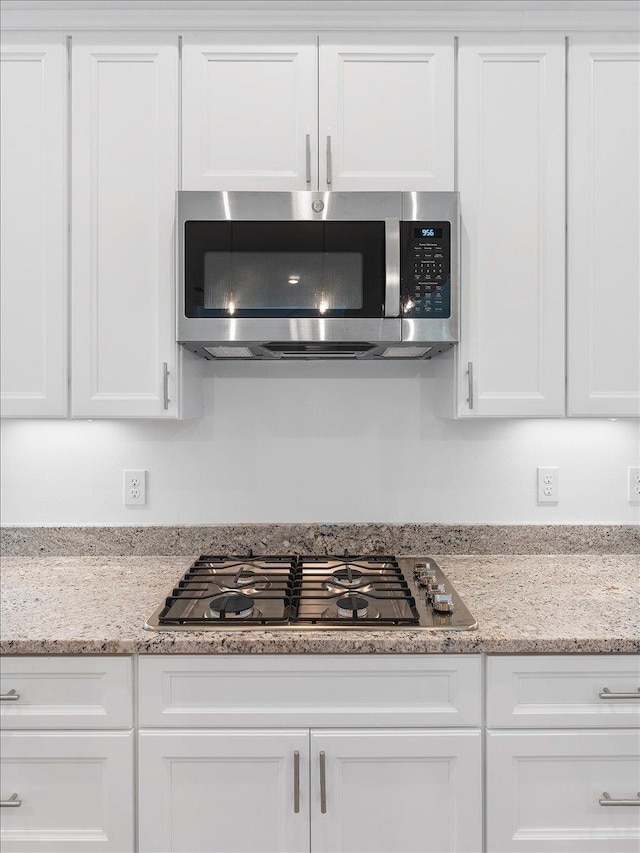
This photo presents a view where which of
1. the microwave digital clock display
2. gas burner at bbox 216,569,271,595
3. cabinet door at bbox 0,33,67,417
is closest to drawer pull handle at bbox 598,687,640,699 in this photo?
gas burner at bbox 216,569,271,595

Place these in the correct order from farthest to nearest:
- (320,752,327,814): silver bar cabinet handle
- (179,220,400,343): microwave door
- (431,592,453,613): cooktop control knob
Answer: (179,220,400,343): microwave door, (431,592,453,613): cooktop control knob, (320,752,327,814): silver bar cabinet handle

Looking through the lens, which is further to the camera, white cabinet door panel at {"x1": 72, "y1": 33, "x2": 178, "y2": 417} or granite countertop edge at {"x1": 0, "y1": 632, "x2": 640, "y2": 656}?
white cabinet door panel at {"x1": 72, "y1": 33, "x2": 178, "y2": 417}

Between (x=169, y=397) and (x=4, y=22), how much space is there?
1.15m

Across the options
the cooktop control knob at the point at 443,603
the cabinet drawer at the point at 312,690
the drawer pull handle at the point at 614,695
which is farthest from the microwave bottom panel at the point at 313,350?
the drawer pull handle at the point at 614,695

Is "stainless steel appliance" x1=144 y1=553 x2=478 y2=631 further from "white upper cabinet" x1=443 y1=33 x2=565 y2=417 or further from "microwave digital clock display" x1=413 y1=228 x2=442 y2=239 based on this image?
"microwave digital clock display" x1=413 y1=228 x2=442 y2=239

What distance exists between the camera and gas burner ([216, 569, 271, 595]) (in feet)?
5.44

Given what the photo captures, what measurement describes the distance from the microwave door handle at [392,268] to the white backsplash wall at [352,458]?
0.41 metres

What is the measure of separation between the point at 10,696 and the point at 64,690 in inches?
4.7

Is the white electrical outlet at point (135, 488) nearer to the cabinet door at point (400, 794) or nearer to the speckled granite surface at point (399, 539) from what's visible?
the speckled granite surface at point (399, 539)

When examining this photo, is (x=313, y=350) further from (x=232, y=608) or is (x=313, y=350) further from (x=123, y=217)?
(x=232, y=608)

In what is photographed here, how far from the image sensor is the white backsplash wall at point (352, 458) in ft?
6.70

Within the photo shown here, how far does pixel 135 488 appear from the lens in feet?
6.66

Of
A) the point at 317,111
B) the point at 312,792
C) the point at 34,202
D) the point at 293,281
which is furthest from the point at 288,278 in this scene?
the point at 312,792

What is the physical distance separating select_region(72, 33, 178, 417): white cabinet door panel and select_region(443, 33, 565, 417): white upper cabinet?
84cm
